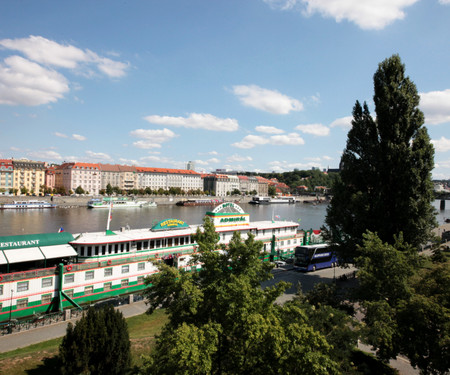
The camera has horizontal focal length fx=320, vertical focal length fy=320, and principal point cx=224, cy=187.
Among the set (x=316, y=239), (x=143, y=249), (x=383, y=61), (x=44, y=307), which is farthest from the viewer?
(x=316, y=239)

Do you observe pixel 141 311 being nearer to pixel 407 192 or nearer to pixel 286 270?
pixel 286 270

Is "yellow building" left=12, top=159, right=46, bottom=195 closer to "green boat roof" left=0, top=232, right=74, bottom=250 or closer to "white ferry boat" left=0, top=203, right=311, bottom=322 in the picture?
"white ferry boat" left=0, top=203, right=311, bottom=322

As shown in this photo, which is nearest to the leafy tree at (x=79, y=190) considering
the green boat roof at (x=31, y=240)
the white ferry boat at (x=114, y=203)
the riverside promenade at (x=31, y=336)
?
the white ferry boat at (x=114, y=203)

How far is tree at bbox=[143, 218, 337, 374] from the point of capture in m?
8.93

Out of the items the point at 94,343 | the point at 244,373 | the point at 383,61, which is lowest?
the point at 94,343

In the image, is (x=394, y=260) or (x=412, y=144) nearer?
(x=394, y=260)

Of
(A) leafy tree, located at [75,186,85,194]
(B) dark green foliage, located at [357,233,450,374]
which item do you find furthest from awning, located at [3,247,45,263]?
(A) leafy tree, located at [75,186,85,194]

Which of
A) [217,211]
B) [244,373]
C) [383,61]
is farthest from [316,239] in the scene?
[244,373]

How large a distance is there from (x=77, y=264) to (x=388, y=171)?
26.0 m

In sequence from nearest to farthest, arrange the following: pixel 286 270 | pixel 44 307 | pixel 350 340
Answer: pixel 350 340
pixel 44 307
pixel 286 270

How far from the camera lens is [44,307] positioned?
23.4 m

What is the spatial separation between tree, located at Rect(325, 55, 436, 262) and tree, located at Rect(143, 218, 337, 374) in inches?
665

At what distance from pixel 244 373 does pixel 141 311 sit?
1670cm

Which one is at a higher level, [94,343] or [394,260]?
[394,260]
